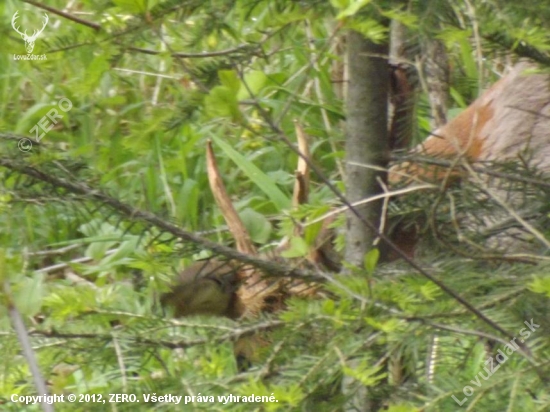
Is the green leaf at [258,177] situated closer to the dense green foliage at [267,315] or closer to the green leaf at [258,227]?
the green leaf at [258,227]

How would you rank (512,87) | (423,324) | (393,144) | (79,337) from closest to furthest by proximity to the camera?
(423,324) < (79,337) < (393,144) < (512,87)

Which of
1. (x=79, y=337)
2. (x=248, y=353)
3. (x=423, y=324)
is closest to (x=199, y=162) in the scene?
(x=248, y=353)

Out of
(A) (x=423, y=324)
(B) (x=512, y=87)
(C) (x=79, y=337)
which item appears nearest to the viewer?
(A) (x=423, y=324)

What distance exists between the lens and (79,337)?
1.32m

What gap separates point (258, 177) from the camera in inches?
111

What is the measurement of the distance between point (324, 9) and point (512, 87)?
1062 millimetres

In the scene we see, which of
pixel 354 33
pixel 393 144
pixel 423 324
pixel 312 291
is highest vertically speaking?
pixel 354 33

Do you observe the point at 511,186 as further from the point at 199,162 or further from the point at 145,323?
the point at 199,162

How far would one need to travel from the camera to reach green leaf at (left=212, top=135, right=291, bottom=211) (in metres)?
2.72
